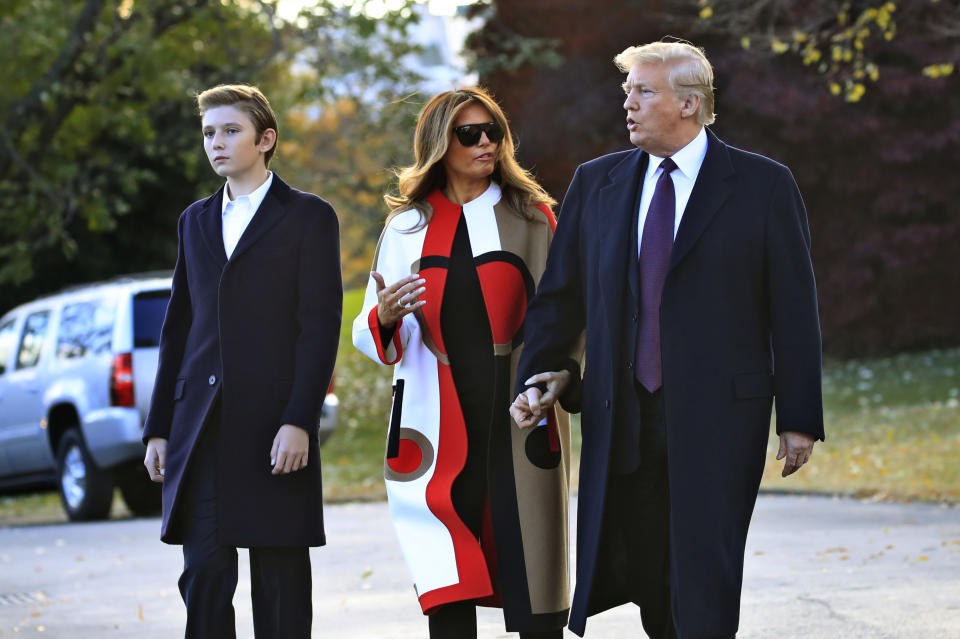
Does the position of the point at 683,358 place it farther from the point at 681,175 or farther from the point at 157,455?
the point at 157,455

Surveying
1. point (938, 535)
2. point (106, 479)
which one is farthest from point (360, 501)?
point (938, 535)

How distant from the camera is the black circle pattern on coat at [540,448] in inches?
200

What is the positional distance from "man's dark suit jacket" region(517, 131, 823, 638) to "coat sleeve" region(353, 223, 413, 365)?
833mm

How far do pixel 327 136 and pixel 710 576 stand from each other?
36610 mm

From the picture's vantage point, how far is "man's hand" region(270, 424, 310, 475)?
492 centimetres

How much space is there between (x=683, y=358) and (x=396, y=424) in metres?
1.15

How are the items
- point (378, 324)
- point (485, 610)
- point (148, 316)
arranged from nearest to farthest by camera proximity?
point (378, 324) < point (485, 610) < point (148, 316)

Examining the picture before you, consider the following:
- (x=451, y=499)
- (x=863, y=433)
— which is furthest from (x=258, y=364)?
(x=863, y=433)

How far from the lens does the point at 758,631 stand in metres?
6.62

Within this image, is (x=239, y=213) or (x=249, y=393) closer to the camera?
(x=249, y=393)

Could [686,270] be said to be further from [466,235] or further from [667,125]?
[466,235]

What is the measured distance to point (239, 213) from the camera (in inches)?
204

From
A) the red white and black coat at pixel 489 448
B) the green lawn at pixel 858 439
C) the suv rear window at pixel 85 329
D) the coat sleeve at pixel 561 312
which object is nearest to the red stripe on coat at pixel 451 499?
the red white and black coat at pixel 489 448

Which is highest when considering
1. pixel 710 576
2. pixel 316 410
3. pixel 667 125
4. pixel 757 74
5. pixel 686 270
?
pixel 757 74
